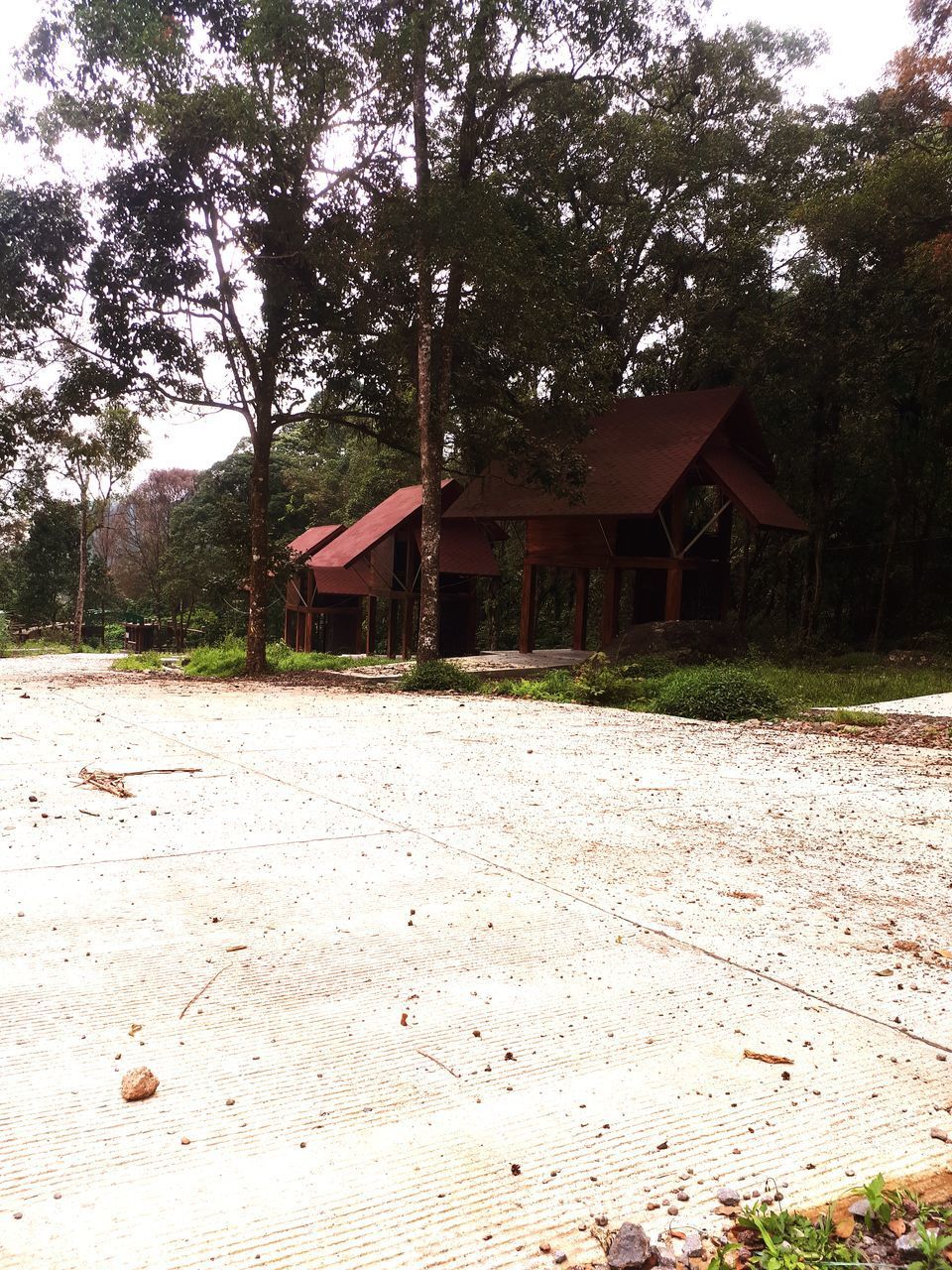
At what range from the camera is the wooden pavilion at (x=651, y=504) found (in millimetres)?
18359

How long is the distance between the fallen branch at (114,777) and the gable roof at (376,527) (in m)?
19.6

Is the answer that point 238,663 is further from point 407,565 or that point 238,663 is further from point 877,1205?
point 877,1205

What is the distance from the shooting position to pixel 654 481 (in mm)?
17953

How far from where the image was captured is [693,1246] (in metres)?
1.72

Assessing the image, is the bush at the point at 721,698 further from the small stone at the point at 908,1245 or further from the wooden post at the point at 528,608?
the wooden post at the point at 528,608

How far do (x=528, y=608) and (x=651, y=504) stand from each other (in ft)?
15.9

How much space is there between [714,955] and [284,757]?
4417 millimetres

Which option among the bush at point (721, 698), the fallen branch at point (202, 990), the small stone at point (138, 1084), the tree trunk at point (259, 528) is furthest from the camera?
the tree trunk at point (259, 528)

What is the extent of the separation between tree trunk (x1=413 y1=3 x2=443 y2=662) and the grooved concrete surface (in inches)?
370

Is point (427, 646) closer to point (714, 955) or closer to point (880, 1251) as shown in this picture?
point (714, 955)

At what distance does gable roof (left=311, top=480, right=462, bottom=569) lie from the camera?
2605cm

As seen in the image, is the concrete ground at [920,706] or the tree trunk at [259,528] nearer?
the concrete ground at [920,706]

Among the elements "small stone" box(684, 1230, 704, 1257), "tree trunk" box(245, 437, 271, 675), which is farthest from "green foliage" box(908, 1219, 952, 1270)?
"tree trunk" box(245, 437, 271, 675)

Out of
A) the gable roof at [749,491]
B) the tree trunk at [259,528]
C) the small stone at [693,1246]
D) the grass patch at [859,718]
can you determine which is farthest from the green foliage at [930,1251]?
the gable roof at [749,491]
